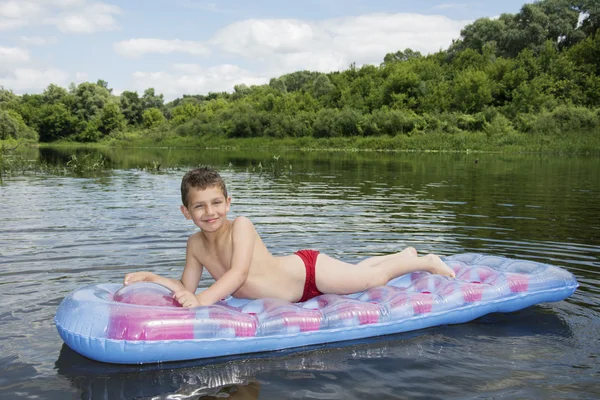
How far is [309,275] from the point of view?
4.59 meters

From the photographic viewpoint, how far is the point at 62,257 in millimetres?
6848

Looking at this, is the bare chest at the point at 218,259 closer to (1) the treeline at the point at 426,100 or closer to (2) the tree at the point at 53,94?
(1) the treeline at the point at 426,100

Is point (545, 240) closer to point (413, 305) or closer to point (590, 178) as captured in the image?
point (413, 305)

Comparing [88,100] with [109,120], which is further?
[88,100]

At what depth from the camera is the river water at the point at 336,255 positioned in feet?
11.6

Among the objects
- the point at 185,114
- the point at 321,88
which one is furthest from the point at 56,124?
the point at 321,88

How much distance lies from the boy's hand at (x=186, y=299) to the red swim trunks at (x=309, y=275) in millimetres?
945

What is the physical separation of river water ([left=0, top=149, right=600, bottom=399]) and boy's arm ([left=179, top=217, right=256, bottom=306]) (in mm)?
484

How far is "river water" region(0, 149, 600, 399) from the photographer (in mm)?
3551

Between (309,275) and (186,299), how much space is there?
1.04m

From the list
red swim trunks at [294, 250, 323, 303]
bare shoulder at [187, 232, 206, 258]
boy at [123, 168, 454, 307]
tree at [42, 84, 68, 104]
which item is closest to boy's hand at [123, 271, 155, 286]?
boy at [123, 168, 454, 307]

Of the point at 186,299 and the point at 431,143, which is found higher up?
the point at 431,143

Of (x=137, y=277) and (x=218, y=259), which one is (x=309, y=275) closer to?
(x=218, y=259)

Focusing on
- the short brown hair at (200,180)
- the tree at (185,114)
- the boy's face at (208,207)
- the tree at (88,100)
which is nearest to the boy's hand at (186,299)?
the boy's face at (208,207)
